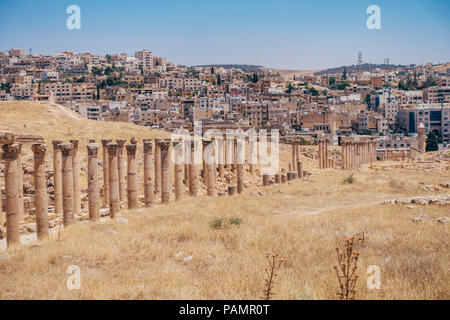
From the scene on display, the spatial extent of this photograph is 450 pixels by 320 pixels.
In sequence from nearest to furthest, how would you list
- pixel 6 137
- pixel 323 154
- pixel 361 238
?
pixel 361 238, pixel 6 137, pixel 323 154

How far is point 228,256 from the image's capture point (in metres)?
10.9

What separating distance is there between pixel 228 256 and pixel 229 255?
0.24 feet

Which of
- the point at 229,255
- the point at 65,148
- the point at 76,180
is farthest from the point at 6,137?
the point at 76,180

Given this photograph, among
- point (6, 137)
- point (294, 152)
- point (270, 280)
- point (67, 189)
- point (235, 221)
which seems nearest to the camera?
point (270, 280)

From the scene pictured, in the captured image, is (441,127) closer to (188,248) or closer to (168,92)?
(168,92)

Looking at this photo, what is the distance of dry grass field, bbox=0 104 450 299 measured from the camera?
850 centimetres

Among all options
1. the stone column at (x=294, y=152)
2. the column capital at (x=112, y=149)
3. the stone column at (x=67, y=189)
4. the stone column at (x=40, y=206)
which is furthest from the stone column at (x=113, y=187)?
the stone column at (x=294, y=152)

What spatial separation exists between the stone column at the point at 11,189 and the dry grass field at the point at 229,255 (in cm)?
155

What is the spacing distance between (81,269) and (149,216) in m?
5.91

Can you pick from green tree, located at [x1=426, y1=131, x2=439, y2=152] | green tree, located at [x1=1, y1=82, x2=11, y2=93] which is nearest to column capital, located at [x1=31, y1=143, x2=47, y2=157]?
green tree, located at [x1=426, y1=131, x2=439, y2=152]

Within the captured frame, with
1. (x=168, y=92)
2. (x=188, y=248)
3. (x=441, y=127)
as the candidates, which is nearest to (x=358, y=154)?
(x=188, y=248)

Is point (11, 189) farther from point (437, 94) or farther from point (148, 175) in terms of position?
point (437, 94)

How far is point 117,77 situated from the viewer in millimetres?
153750
